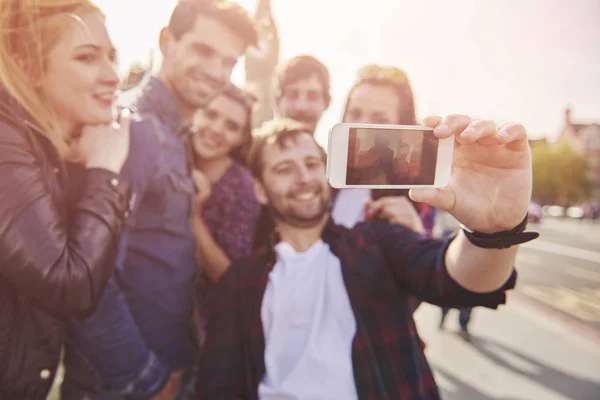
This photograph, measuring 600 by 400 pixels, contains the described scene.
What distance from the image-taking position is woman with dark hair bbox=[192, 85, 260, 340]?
206 cm

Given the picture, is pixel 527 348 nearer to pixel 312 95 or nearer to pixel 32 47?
pixel 312 95

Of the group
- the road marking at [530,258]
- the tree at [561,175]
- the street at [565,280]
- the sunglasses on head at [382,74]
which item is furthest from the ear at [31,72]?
the tree at [561,175]

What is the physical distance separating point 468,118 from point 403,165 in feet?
0.63

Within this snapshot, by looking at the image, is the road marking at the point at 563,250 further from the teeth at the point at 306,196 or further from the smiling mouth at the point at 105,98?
the smiling mouth at the point at 105,98

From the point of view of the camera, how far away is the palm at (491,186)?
1005mm

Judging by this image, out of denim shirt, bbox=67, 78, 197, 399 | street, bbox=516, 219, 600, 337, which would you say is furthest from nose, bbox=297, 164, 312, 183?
street, bbox=516, 219, 600, 337

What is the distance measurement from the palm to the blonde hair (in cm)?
120

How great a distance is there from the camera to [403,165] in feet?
3.18

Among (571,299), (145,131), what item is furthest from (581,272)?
(145,131)

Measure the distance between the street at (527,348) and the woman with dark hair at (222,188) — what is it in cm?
246

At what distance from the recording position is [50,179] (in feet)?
3.72

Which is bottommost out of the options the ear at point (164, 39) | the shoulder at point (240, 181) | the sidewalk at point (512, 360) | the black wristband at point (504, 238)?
the sidewalk at point (512, 360)

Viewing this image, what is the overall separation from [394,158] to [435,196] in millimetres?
144

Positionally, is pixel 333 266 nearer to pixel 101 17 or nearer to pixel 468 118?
Result: pixel 468 118
